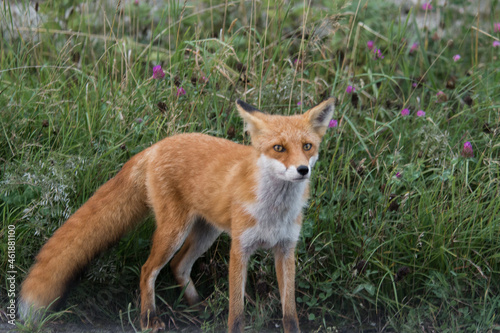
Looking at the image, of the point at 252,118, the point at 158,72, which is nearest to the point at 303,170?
the point at 252,118

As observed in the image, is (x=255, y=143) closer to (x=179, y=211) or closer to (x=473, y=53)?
(x=179, y=211)

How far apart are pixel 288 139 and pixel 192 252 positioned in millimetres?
1293

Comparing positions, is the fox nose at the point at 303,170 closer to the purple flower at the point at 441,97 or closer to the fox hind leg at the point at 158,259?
the fox hind leg at the point at 158,259

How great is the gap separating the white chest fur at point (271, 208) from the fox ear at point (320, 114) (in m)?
0.39

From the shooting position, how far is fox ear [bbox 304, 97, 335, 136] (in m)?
3.42

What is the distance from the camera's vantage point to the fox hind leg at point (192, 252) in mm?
3986

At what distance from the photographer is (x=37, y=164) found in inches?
165

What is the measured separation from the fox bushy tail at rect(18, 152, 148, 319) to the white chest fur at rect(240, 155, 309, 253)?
0.94 m

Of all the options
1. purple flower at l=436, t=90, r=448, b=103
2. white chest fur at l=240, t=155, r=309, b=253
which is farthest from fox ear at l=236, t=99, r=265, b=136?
purple flower at l=436, t=90, r=448, b=103

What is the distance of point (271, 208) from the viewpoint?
339cm

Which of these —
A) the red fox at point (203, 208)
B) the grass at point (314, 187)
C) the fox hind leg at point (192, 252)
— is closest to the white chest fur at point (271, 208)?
the red fox at point (203, 208)

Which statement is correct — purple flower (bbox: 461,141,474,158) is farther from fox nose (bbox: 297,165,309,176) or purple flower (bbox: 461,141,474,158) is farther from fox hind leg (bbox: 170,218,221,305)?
fox hind leg (bbox: 170,218,221,305)

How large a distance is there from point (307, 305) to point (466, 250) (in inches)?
47.9

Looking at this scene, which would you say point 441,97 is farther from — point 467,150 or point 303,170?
point 303,170
